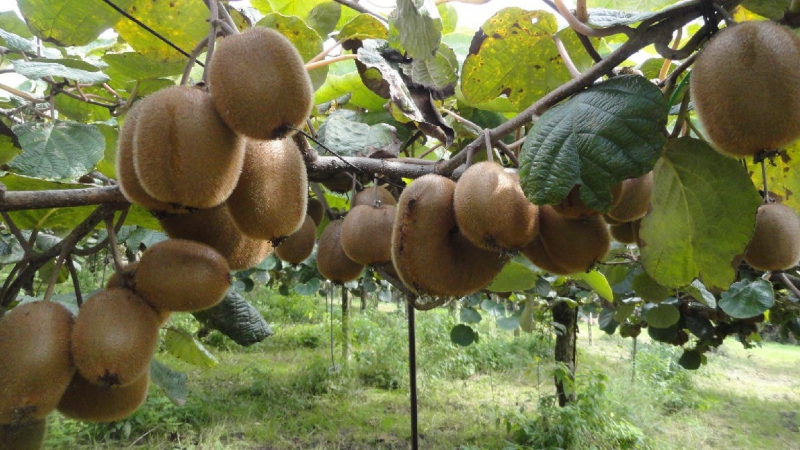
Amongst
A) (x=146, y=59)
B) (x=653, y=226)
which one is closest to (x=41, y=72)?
(x=146, y=59)

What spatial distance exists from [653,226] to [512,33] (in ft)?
1.46

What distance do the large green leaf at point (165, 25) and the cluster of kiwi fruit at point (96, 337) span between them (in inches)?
17.5

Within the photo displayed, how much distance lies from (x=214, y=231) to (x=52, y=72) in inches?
19.2

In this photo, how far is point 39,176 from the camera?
0.90m

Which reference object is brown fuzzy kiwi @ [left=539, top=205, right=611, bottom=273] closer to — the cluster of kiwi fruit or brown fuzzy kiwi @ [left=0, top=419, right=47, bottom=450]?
the cluster of kiwi fruit

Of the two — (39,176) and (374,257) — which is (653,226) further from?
(39,176)

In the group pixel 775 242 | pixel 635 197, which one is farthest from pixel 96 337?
pixel 775 242

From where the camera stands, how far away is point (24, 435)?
0.78 m

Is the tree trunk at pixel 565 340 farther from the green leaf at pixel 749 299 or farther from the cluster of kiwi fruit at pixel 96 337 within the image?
the cluster of kiwi fruit at pixel 96 337

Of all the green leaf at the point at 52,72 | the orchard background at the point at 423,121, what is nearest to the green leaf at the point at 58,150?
the orchard background at the point at 423,121

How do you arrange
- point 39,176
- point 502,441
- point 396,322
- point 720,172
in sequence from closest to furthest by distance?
point 720,172
point 39,176
point 502,441
point 396,322

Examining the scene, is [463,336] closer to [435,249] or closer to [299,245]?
[299,245]

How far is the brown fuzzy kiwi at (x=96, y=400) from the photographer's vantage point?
77 cm

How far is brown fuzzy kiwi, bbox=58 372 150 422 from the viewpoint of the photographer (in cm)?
77
